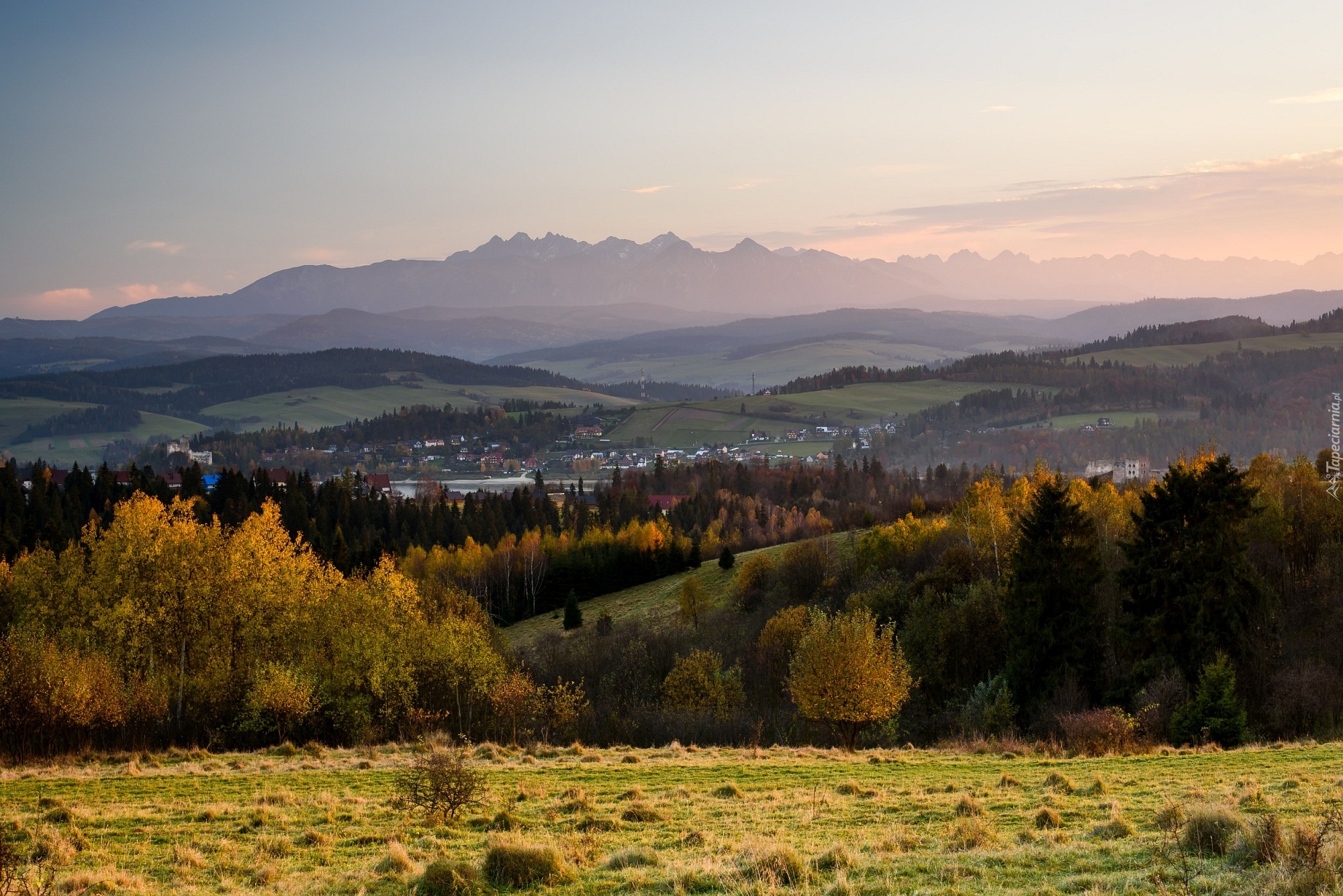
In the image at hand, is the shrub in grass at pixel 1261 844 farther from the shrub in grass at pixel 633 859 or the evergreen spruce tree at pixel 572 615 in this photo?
the evergreen spruce tree at pixel 572 615

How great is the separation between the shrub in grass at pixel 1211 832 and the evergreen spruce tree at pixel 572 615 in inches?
2766

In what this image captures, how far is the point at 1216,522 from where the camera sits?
42.8 metres

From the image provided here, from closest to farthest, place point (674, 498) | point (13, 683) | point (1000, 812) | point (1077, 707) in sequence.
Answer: point (1000, 812), point (13, 683), point (1077, 707), point (674, 498)

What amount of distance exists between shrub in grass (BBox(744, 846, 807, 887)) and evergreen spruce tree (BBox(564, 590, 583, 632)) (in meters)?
69.0

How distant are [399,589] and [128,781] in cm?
2624

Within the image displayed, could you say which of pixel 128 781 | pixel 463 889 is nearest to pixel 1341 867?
pixel 463 889

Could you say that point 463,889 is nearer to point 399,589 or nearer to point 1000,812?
point 1000,812

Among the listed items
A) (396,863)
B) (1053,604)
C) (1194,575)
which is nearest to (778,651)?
(1053,604)

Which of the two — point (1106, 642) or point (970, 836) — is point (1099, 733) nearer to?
point (970, 836)

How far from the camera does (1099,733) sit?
101 feet

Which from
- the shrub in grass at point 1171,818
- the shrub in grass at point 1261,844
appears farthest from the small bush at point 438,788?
the shrub in grass at point 1261,844

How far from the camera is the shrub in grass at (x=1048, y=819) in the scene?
16.3m

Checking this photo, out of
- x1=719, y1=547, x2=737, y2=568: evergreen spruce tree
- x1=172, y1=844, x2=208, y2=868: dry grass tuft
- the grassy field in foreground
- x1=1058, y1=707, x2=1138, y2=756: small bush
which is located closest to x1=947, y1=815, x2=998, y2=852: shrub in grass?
the grassy field in foreground

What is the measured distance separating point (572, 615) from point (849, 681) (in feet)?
143
